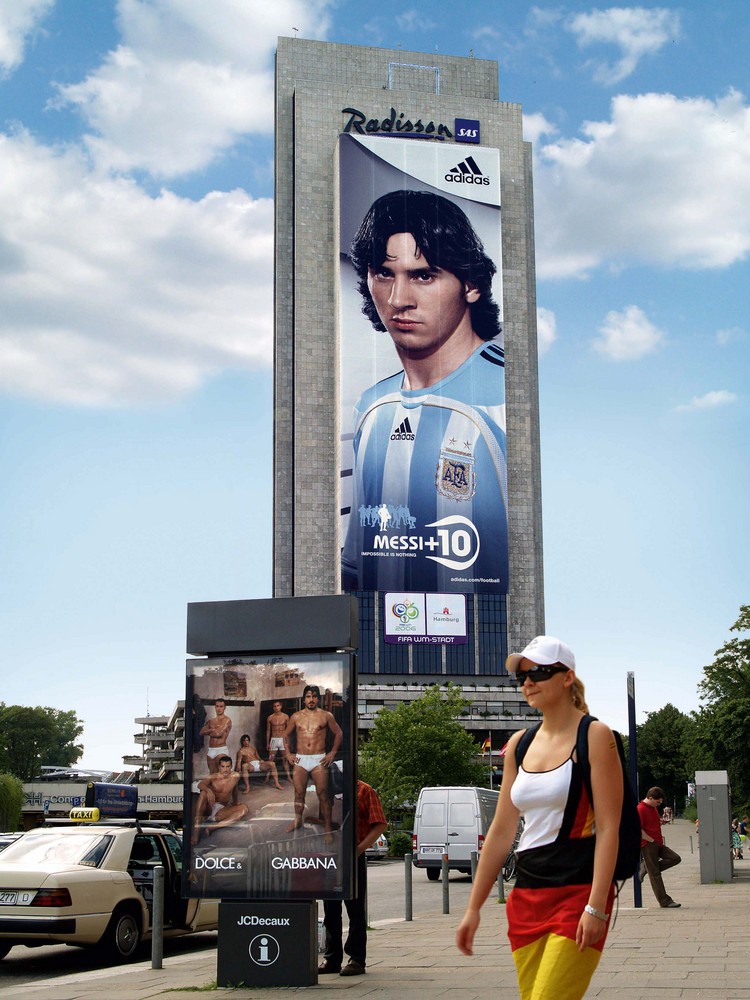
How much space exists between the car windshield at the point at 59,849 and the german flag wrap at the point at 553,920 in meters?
9.70

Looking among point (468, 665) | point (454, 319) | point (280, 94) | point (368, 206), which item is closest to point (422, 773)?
point (468, 665)

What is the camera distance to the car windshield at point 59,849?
13.9 meters

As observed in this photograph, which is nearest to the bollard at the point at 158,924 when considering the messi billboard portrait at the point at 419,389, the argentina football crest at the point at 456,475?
the messi billboard portrait at the point at 419,389

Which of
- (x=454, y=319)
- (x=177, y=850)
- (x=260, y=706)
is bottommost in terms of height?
(x=177, y=850)

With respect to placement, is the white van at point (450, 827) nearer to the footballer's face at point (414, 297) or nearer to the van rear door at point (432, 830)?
the van rear door at point (432, 830)

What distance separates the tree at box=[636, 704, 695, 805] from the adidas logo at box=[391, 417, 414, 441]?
3286 centimetres

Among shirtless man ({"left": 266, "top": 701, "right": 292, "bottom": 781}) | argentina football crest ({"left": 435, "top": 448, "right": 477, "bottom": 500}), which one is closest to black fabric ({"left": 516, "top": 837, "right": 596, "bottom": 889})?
shirtless man ({"left": 266, "top": 701, "right": 292, "bottom": 781})

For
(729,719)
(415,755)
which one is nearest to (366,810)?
(729,719)

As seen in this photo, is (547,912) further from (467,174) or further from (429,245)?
(467,174)

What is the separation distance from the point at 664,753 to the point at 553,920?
110747 mm

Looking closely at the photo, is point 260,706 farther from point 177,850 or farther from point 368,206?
point 368,206

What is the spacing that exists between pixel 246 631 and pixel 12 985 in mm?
4586

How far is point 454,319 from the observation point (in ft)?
340

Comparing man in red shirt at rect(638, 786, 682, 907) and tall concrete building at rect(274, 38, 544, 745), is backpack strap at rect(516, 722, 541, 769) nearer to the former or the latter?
man in red shirt at rect(638, 786, 682, 907)
